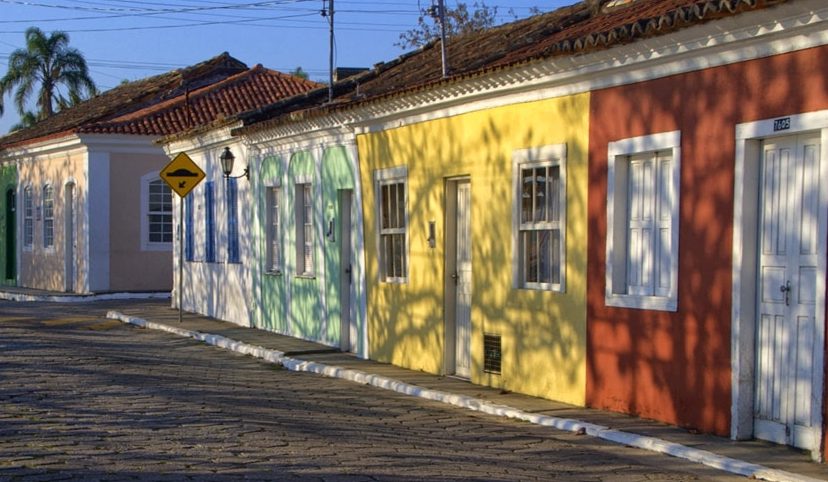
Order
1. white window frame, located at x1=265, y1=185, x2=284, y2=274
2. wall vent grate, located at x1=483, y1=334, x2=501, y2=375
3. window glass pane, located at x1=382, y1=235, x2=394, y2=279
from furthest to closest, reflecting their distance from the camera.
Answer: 1. white window frame, located at x1=265, y1=185, x2=284, y2=274
2. window glass pane, located at x1=382, y1=235, x2=394, y2=279
3. wall vent grate, located at x1=483, y1=334, x2=501, y2=375

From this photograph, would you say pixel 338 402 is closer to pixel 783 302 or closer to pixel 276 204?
pixel 783 302

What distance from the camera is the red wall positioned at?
9.46 metres

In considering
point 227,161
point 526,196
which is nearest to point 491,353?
point 526,196

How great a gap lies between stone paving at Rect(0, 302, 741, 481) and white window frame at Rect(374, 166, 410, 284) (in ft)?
6.34

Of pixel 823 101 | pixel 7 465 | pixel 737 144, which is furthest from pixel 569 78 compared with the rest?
pixel 7 465

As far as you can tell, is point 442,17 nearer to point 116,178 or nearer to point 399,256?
point 399,256

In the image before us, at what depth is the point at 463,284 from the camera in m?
14.5

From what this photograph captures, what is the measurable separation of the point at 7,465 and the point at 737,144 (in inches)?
241

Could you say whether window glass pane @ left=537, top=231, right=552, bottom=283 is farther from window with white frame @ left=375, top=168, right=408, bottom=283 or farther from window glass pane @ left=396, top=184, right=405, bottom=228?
window glass pane @ left=396, top=184, right=405, bottom=228

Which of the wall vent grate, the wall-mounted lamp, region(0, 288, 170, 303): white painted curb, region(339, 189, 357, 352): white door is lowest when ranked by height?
region(0, 288, 170, 303): white painted curb

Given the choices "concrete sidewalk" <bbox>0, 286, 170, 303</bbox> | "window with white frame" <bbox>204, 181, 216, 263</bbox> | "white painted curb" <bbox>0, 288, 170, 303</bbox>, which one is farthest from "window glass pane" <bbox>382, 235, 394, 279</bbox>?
"concrete sidewalk" <bbox>0, 286, 170, 303</bbox>

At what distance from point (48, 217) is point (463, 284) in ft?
75.2

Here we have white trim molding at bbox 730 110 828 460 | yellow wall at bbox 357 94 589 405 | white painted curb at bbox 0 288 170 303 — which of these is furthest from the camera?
white painted curb at bbox 0 288 170 303

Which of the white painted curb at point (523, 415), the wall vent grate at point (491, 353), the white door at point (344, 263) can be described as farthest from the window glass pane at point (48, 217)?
the wall vent grate at point (491, 353)
